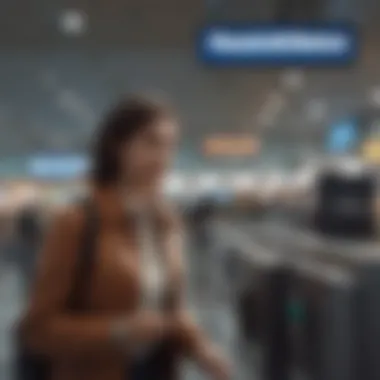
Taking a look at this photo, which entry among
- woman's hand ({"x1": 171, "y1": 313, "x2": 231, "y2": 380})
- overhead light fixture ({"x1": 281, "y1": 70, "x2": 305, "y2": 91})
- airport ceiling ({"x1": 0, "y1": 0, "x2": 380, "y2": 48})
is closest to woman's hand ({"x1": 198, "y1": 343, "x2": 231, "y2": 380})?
woman's hand ({"x1": 171, "y1": 313, "x2": 231, "y2": 380})

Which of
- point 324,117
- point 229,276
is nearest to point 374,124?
point 324,117

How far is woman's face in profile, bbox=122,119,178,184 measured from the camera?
5.64ft

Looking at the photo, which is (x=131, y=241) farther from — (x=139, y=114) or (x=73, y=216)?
(x=139, y=114)

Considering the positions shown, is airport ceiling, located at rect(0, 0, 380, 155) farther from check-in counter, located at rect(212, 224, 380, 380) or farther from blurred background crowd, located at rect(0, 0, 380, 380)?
check-in counter, located at rect(212, 224, 380, 380)

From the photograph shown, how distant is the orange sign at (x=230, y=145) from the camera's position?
14172 mm

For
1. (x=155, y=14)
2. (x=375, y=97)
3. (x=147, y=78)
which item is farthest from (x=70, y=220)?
(x=375, y=97)

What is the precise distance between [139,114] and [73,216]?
25 centimetres

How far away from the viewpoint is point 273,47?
598cm

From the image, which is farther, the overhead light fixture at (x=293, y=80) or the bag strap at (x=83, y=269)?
the overhead light fixture at (x=293, y=80)

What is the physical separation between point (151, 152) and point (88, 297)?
0.30 metres

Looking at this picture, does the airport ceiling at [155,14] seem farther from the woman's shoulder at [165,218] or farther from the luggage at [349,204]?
the woman's shoulder at [165,218]

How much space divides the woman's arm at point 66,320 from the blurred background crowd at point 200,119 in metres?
0.64

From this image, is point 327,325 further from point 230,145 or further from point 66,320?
point 230,145

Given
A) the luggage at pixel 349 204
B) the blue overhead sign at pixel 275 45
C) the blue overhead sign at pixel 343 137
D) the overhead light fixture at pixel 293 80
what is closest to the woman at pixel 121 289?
the luggage at pixel 349 204
